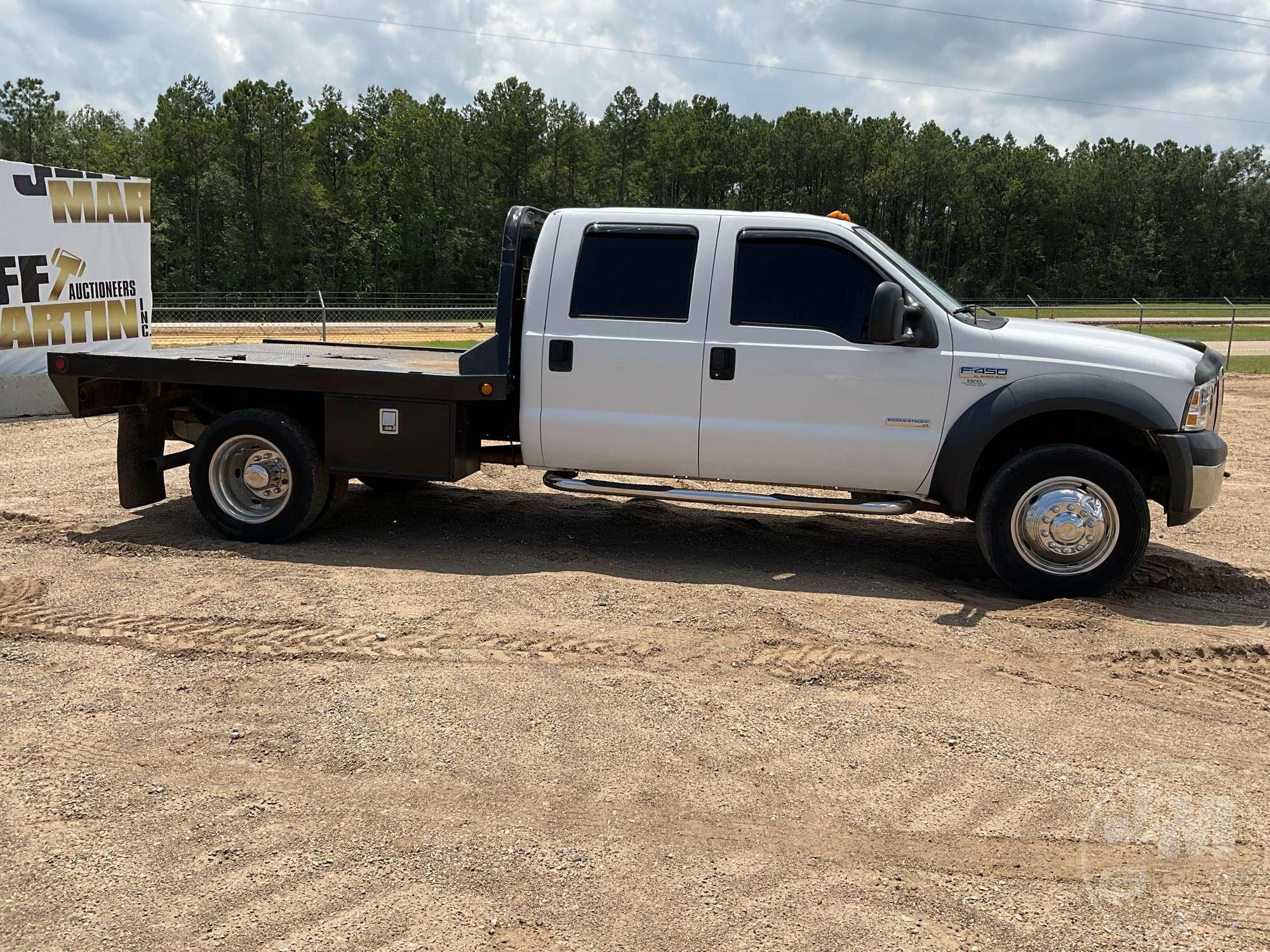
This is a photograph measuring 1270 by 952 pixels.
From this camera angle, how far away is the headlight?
608cm

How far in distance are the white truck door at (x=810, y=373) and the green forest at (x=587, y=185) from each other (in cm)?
5658

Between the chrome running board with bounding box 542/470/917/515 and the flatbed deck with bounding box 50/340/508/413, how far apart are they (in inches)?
41.2

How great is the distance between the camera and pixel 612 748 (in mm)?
4258

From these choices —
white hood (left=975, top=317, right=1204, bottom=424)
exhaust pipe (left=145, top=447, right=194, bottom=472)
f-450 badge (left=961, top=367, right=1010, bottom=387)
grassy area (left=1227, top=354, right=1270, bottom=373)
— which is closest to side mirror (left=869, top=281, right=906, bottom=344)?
f-450 badge (left=961, top=367, right=1010, bottom=387)

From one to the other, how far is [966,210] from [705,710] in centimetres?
9241

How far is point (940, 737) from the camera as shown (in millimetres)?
4395

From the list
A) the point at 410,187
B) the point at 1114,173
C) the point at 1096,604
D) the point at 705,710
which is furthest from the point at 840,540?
the point at 1114,173

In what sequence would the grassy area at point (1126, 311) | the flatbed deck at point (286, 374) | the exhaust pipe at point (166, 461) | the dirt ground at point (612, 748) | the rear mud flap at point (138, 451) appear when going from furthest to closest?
the grassy area at point (1126, 311) → the exhaust pipe at point (166, 461) → the rear mud flap at point (138, 451) → the flatbed deck at point (286, 374) → the dirt ground at point (612, 748)

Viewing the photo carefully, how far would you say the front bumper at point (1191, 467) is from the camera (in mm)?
6016

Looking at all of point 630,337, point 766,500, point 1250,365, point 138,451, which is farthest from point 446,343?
point 766,500

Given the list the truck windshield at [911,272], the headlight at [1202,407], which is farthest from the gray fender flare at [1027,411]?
the truck windshield at [911,272]

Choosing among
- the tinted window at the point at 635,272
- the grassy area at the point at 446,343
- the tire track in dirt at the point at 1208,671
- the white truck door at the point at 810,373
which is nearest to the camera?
the tire track in dirt at the point at 1208,671

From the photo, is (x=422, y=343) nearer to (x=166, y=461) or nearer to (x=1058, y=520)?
(x=166, y=461)

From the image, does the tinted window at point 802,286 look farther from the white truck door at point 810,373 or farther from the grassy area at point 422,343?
the grassy area at point 422,343
